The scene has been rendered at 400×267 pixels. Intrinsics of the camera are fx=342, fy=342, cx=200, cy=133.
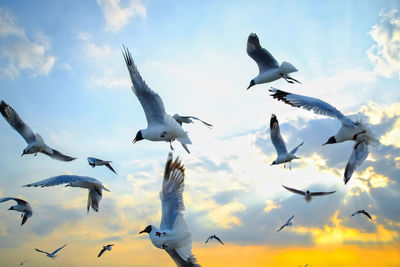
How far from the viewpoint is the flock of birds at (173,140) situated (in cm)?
789

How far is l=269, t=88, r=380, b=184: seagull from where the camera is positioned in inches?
344

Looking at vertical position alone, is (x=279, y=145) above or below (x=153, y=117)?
above

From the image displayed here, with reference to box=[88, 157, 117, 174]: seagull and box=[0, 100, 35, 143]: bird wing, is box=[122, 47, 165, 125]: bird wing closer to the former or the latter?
box=[88, 157, 117, 174]: seagull

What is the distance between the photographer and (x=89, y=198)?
12555mm

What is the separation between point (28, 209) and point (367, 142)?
13073 millimetres

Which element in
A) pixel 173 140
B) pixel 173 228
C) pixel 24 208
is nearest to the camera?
pixel 173 228

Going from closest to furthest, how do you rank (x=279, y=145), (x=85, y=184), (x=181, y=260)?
1. (x=181, y=260)
2. (x=85, y=184)
3. (x=279, y=145)

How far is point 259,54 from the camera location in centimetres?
1320

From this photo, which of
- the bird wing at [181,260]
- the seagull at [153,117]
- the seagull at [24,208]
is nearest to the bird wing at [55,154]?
the seagull at [24,208]

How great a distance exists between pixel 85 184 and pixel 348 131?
8.84 meters

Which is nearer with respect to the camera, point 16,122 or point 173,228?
point 173,228

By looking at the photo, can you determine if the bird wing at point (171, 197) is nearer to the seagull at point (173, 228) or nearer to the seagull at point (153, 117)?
the seagull at point (173, 228)

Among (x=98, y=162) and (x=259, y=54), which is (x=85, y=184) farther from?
(x=259, y=54)

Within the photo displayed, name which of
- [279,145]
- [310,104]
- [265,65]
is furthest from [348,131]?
[279,145]
